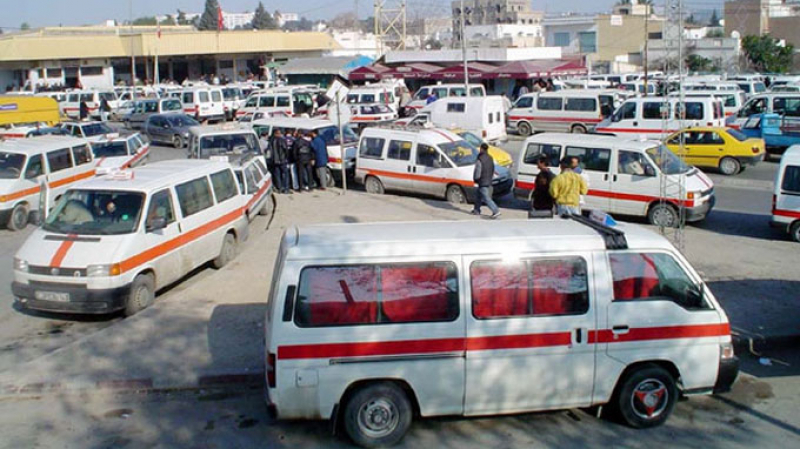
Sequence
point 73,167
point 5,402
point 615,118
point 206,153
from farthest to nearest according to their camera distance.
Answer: point 615,118
point 206,153
point 73,167
point 5,402

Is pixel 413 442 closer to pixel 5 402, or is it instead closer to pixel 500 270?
pixel 500 270

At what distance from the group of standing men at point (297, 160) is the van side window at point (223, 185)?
6.66 meters

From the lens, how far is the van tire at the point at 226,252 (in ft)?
44.4

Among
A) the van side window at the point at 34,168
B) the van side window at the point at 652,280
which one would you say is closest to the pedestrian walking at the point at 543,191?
the van side window at the point at 652,280

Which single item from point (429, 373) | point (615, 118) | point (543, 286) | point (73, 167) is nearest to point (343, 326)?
point (429, 373)

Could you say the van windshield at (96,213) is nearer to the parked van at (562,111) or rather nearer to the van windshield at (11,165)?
the van windshield at (11,165)

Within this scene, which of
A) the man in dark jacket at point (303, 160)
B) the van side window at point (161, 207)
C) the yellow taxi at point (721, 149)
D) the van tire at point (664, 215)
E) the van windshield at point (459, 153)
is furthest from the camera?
the yellow taxi at point (721, 149)

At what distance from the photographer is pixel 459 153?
Result: 63.4 feet

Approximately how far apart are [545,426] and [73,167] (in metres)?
15.4

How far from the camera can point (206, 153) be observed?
20.8 metres

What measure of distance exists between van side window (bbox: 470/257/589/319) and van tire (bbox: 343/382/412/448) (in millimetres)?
1020

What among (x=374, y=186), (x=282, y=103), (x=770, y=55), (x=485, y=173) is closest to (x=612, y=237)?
(x=485, y=173)

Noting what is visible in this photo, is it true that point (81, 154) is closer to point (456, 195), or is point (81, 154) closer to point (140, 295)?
point (456, 195)

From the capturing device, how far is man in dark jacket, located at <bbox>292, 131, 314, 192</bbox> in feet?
67.5
